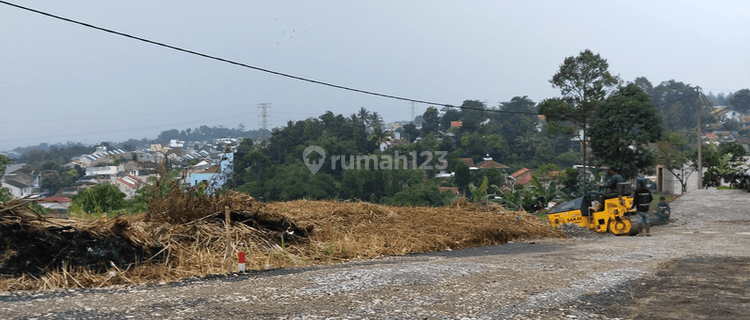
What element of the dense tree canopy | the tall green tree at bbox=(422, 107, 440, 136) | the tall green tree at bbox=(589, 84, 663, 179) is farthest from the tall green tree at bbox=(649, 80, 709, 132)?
the tall green tree at bbox=(589, 84, 663, 179)

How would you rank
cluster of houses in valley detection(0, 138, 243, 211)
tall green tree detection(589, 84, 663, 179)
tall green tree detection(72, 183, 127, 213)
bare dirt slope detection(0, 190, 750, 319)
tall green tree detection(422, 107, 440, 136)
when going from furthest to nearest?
tall green tree detection(422, 107, 440, 136) < tall green tree detection(589, 84, 663, 179) < tall green tree detection(72, 183, 127, 213) < cluster of houses in valley detection(0, 138, 243, 211) < bare dirt slope detection(0, 190, 750, 319)

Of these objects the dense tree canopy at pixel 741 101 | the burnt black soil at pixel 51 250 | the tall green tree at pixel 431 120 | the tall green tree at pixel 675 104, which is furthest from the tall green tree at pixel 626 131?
the dense tree canopy at pixel 741 101

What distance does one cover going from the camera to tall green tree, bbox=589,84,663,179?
1302 inches

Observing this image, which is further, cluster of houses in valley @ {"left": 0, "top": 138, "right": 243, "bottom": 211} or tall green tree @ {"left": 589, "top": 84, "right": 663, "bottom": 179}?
tall green tree @ {"left": 589, "top": 84, "right": 663, "bottom": 179}

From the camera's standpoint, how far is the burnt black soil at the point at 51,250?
21.7ft

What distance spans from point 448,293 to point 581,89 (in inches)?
1407

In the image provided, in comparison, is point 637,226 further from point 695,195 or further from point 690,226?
point 695,195

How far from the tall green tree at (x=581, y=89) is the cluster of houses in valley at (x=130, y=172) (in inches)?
820

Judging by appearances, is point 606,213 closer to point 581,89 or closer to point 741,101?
point 581,89

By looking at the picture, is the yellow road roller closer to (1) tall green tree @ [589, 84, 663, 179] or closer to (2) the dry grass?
(2) the dry grass

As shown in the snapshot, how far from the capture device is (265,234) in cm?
923

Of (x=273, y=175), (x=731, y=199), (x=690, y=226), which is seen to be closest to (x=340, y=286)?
(x=690, y=226)

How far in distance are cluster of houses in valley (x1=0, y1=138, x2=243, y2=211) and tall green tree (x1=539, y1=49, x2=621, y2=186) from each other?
68.3 ft

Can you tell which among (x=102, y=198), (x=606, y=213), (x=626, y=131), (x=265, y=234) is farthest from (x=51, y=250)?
(x=626, y=131)
